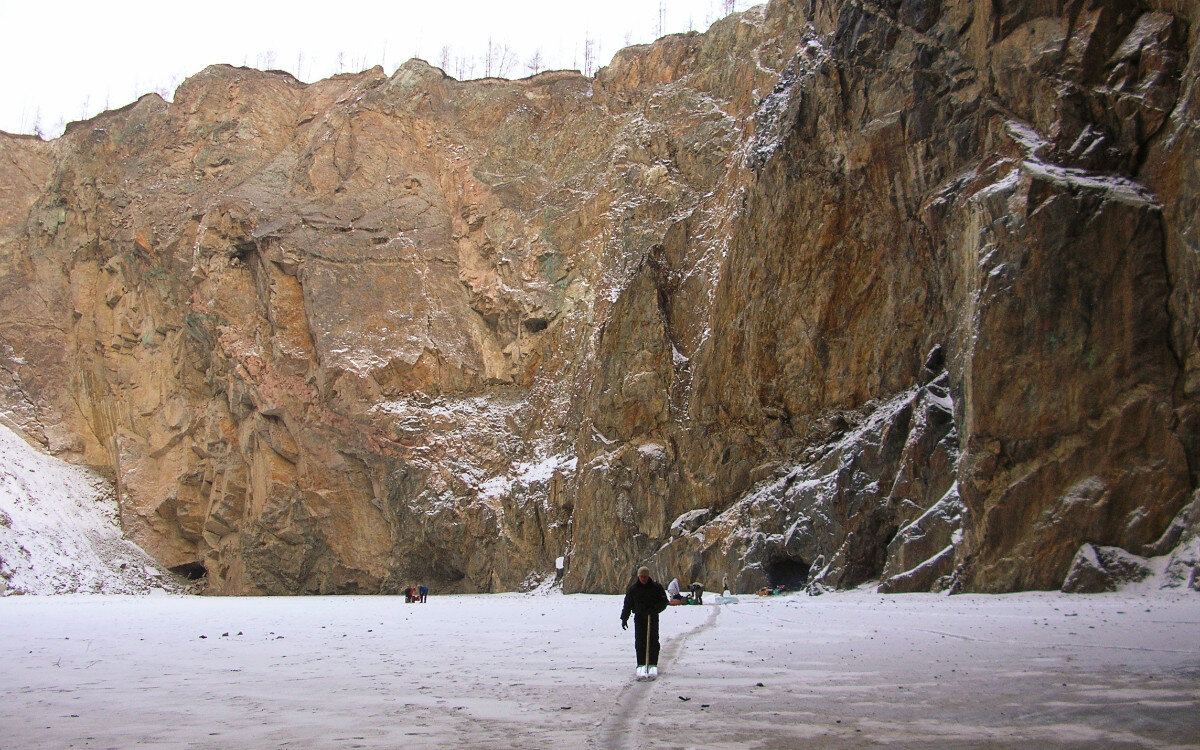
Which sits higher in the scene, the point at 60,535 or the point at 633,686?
the point at 633,686

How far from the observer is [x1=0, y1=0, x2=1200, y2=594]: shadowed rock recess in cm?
1745

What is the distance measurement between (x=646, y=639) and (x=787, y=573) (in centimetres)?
1856

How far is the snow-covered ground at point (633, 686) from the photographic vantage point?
190 inches

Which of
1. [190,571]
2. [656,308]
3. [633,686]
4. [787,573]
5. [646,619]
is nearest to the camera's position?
[633,686]

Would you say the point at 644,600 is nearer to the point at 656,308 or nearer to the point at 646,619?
the point at 646,619

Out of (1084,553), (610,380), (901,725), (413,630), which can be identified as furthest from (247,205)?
(901,725)

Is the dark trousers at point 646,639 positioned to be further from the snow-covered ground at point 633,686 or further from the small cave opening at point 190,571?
the small cave opening at point 190,571

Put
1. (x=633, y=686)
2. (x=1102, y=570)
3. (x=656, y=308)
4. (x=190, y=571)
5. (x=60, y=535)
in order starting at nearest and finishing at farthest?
(x=633, y=686) → (x=1102, y=570) → (x=656, y=308) → (x=60, y=535) → (x=190, y=571)

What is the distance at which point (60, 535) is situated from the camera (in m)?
40.9

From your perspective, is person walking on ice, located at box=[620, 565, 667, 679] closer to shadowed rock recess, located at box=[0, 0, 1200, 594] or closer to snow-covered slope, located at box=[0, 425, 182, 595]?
shadowed rock recess, located at box=[0, 0, 1200, 594]

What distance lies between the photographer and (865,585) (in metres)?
20.8

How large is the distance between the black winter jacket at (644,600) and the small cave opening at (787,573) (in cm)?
1614

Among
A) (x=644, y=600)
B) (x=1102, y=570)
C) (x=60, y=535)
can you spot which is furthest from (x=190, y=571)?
(x=1102, y=570)

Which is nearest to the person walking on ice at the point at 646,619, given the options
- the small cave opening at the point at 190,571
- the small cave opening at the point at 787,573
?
the small cave opening at the point at 787,573
